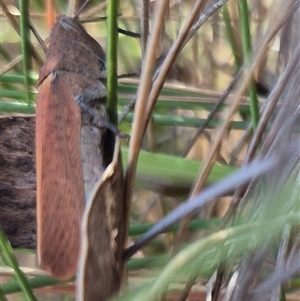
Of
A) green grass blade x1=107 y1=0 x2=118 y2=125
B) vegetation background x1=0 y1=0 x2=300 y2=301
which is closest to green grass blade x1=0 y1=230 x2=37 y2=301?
vegetation background x1=0 y1=0 x2=300 y2=301

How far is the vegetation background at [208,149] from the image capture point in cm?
26

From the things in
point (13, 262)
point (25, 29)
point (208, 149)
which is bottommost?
point (13, 262)

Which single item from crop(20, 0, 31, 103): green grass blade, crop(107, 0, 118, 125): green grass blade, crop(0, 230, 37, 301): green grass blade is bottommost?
crop(0, 230, 37, 301): green grass blade

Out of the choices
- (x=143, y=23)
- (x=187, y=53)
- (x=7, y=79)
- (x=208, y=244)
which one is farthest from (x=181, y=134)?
(x=208, y=244)

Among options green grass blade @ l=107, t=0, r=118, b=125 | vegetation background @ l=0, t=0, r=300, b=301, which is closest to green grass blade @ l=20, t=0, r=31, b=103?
vegetation background @ l=0, t=0, r=300, b=301

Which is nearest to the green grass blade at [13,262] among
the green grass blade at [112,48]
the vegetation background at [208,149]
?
the vegetation background at [208,149]

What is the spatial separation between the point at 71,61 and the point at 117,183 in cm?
25

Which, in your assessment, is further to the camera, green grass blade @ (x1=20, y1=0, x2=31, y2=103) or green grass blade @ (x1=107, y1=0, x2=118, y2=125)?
green grass blade @ (x1=20, y1=0, x2=31, y2=103)

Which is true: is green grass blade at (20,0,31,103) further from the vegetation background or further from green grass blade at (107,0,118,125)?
green grass blade at (107,0,118,125)

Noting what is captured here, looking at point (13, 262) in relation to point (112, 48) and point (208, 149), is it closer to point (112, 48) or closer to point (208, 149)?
Answer: point (112, 48)

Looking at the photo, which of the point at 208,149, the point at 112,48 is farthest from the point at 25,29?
the point at 208,149

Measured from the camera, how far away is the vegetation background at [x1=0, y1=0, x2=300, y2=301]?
26cm

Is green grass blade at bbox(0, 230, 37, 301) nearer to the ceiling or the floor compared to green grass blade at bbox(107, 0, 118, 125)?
nearer to the floor

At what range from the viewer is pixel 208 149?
2.14 feet
